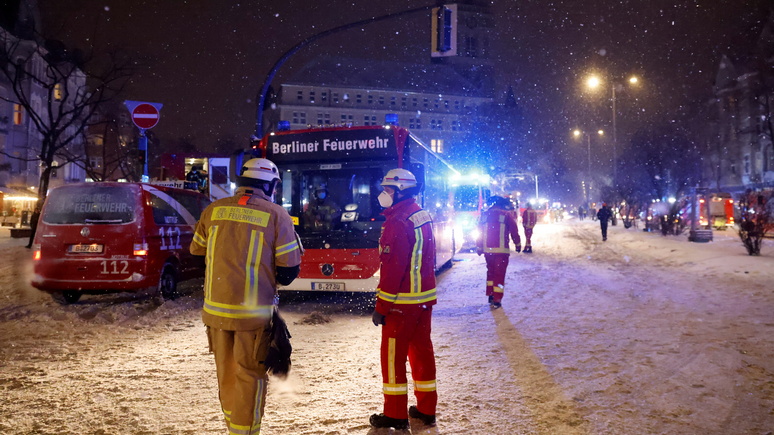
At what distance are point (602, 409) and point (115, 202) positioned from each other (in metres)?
8.13

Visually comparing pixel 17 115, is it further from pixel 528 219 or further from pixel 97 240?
pixel 97 240

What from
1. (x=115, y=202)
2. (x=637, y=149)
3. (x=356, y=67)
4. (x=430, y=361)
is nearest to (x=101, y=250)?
(x=115, y=202)

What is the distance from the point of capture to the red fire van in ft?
30.0

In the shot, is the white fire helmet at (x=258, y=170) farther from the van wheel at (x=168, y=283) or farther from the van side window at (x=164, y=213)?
the van wheel at (x=168, y=283)

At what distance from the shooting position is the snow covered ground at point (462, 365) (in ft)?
→ 14.4

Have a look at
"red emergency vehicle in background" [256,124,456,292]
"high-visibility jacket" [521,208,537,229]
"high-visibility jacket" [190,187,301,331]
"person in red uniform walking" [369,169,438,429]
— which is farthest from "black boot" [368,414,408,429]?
"high-visibility jacket" [521,208,537,229]

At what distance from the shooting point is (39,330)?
25.3ft

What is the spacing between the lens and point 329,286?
9.26 m

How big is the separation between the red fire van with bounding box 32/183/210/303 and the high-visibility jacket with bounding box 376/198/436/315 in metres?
6.38

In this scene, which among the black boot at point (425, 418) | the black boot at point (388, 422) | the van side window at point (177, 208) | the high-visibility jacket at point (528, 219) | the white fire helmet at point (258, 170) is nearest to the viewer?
the white fire helmet at point (258, 170)

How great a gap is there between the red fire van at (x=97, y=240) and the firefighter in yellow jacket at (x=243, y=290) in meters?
6.49

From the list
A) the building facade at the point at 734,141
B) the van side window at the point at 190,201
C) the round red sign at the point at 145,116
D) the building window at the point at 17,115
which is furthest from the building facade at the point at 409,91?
the van side window at the point at 190,201

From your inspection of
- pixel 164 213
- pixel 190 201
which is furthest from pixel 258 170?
pixel 190 201

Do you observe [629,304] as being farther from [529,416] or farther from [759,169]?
[759,169]
